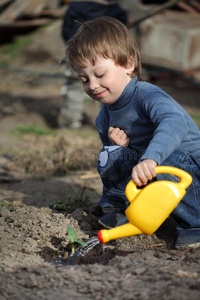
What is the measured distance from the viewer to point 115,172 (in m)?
2.36

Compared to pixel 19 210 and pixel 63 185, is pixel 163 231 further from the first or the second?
pixel 63 185

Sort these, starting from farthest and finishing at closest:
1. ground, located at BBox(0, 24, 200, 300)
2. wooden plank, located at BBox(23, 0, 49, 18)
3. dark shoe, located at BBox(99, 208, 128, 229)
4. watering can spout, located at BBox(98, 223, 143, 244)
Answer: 1. wooden plank, located at BBox(23, 0, 49, 18)
2. dark shoe, located at BBox(99, 208, 128, 229)
3. watering can spout, located at BBox(98, 223, 143, 244)
4. ground, located at BBox(0, 24, 200, 300)

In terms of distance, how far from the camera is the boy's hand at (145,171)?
5.78ft

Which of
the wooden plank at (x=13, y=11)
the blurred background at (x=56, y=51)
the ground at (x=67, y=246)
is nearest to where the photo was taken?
the ground at (x=67, y=246)

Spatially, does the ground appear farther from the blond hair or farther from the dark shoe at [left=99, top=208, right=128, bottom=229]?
the blond hair

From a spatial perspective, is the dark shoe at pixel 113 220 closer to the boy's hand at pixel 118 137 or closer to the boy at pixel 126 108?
the boy at pixel 126 108

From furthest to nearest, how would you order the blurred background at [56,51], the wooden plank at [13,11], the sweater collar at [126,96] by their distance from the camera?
the wooden plank at [13,11], the blurred background at [56,51], the sweater collar at [126,96]

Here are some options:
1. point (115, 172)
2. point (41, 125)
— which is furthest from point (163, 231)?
point (41, 125)

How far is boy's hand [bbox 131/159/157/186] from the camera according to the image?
176cm

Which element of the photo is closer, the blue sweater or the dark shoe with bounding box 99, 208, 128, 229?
the blue sweater

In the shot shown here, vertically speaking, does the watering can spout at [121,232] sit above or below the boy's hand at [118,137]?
below

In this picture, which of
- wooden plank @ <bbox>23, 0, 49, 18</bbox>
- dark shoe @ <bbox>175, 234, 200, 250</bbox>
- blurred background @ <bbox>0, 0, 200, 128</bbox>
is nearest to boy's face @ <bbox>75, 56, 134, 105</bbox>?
dark shoe @ <bbox>175, 234, 200, 250</bbox>

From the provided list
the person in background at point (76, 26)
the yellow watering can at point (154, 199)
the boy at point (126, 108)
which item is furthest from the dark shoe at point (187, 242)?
the person in background at point (76, 26)

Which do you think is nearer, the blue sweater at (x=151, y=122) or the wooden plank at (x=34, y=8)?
the blue sweater at (x=151, y=122)
